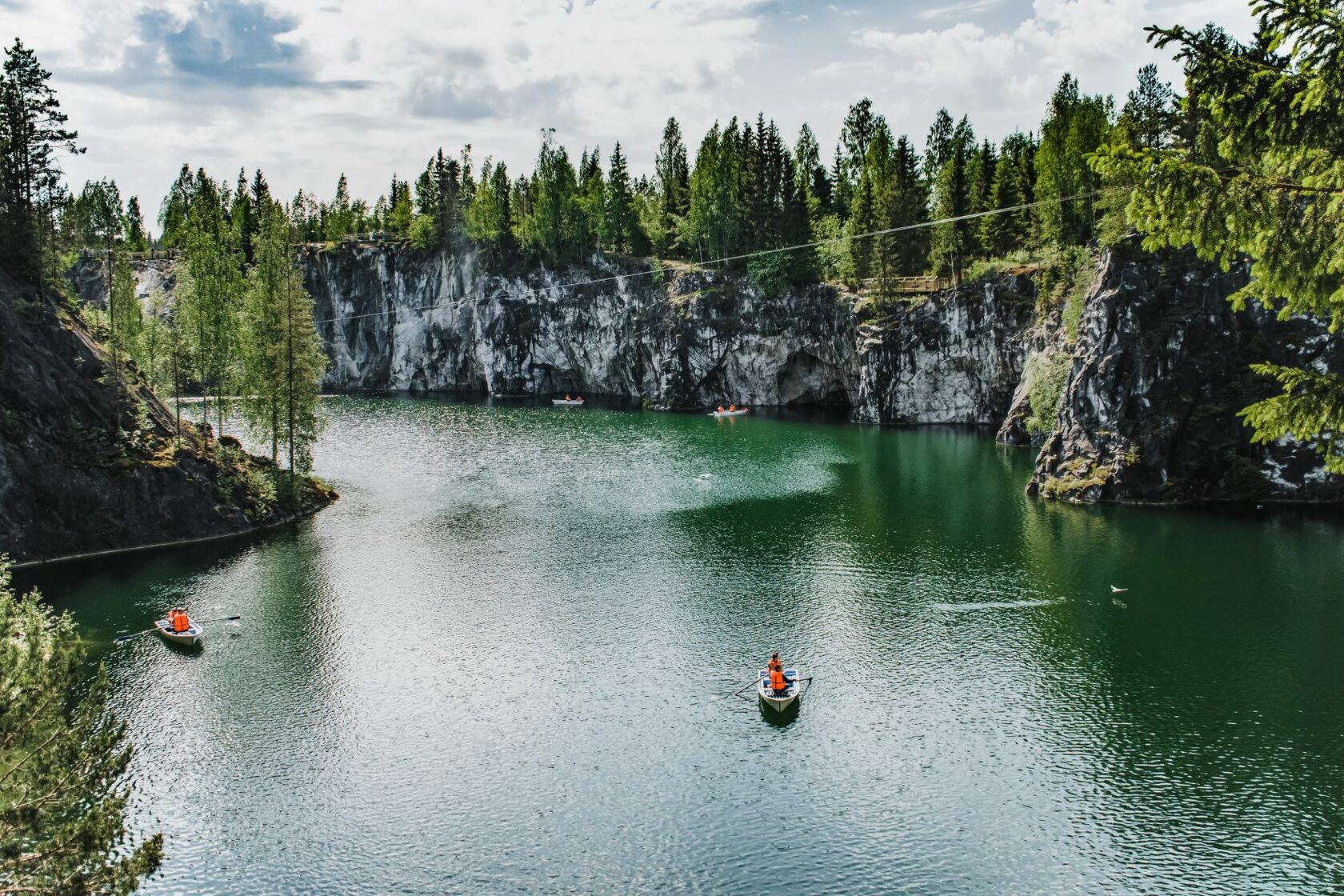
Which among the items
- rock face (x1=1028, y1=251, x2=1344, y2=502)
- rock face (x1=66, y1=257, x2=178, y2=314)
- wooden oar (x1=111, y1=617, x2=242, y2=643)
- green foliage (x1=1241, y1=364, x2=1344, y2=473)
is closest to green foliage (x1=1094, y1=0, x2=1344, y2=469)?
green foliage (x1=1241, y1=364, x2=1344, y2=473)

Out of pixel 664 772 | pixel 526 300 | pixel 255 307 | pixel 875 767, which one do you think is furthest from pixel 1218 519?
pixel 526 300

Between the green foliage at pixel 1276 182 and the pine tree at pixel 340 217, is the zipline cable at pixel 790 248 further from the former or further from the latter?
the green foliage at pixel 1276 182

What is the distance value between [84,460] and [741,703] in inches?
1469

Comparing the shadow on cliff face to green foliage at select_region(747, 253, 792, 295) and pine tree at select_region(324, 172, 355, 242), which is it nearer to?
green foliage at select_region(747, 253, 792, 295)

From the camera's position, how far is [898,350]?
320ft

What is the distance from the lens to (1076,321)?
70000 millimetres

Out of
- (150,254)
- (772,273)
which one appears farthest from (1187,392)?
(150,254)

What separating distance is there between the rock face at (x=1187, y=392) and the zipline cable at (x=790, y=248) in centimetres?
1111

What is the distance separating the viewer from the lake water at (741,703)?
23203mm

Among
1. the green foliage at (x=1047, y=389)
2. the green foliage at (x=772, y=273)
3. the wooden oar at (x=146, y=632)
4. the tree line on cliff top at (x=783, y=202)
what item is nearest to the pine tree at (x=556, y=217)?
the tree line on cliff top at (x=783, y=202)

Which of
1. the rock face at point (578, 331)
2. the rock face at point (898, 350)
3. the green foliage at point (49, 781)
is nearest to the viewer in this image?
the green foliage at point (49, 781)

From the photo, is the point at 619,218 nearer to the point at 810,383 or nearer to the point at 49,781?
the point at 810,383

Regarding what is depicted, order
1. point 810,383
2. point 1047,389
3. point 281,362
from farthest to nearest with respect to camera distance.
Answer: point 810,383
point 1047,389
point 281,362

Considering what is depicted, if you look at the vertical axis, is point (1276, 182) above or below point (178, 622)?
above
